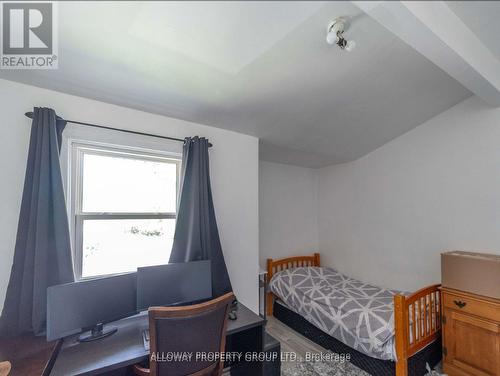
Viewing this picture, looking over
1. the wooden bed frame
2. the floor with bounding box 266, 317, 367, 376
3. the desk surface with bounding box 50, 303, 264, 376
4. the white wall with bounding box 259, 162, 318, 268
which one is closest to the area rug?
the floor with bounding box 266, 317, 367, 376

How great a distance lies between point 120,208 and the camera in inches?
73.7

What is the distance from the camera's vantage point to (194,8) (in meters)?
1.08

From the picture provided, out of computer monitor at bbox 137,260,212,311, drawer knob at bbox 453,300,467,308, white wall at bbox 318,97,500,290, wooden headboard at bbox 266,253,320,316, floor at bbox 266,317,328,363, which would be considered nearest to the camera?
computer monitor at bbox 137,260,212,311

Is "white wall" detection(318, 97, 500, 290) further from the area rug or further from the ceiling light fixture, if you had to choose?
the ceiling light fixture

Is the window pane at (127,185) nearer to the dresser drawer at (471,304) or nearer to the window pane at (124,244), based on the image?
the window pane at (124,244)

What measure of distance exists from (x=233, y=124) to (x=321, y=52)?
3.34 ft

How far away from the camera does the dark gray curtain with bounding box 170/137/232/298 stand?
194 centimetres

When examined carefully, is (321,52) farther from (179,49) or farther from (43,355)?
(43,355)

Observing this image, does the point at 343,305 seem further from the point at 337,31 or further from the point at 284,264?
the point at 337,31

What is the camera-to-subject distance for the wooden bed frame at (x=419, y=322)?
5.96ft

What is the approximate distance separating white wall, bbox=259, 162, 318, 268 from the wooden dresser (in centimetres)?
197

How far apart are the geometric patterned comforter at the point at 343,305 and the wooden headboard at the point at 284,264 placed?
6.3 inches

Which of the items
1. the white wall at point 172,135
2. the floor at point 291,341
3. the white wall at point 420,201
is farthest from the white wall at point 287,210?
the white wall at point 172,135

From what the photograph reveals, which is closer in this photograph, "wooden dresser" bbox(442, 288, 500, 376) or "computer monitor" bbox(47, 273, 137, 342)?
"computer monitor" bbox(47, 273, 137, 342)
